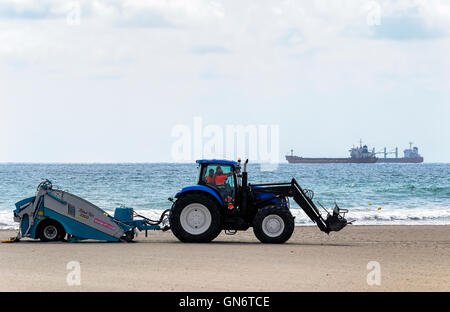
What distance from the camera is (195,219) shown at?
16906mm

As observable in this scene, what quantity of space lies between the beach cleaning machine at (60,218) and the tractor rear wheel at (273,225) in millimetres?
3120

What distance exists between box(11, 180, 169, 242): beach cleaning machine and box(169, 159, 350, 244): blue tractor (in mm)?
1592

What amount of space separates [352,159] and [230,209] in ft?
475

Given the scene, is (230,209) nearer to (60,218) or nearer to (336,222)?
(336,222)

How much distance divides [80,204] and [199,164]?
2.72 meters

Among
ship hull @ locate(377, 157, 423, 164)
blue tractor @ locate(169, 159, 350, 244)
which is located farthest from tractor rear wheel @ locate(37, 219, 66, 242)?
ship hull @ locate(377, 157, 423, 164)

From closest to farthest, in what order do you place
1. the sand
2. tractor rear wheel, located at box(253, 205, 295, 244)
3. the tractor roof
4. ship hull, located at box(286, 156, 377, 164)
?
the sand → tractor rear wheel, located at box(253, 205, 295, 244) → the tractor roof → ship hull, located at box(286, 156, 377, 164)

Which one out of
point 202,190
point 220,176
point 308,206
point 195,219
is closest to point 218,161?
point 220,176

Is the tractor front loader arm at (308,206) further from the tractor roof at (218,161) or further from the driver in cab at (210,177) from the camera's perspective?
the driver in cab at (210,177)

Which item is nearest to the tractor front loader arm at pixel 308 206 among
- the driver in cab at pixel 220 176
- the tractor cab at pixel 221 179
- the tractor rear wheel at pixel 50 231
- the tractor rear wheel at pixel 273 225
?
the tractor rear wheel at pixel 273 225

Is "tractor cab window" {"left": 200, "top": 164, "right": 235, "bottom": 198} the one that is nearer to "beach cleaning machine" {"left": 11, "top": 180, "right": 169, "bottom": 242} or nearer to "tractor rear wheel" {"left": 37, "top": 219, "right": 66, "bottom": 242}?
"beach cleaning machine" {"left": 11, "top": 180, "right": 169, "bottom": 242}

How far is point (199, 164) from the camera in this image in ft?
56.0

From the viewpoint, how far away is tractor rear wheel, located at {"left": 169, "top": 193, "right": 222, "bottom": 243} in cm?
1669
